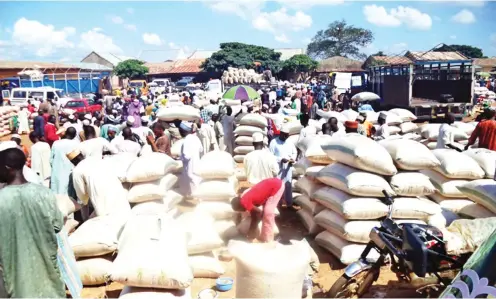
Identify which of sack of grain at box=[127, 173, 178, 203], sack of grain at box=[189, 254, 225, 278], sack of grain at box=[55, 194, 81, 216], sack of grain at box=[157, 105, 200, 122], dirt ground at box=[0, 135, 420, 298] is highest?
sack of grain at box=[157, 105, 200, 122]

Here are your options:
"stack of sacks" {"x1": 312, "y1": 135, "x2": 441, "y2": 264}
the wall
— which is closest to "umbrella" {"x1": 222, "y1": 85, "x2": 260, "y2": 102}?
the wall

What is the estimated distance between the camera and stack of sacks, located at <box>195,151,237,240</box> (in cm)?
531

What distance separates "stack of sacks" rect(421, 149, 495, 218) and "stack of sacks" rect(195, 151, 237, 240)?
8.18 feet

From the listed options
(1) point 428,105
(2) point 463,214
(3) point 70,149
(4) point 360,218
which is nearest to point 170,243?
(4) point 360,218

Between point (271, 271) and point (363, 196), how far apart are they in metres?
1.96

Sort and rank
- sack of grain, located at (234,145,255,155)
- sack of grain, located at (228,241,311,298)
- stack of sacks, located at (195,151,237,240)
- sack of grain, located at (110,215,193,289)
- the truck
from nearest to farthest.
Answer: sack of grain, located at (228,241,311,298) < sack of grain, located at (110,215,193,289) < stack of sacks, located at (195,151,237,240) < sack of grain, located at (234,145,255,155) < the truck

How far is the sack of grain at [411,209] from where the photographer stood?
466 cm

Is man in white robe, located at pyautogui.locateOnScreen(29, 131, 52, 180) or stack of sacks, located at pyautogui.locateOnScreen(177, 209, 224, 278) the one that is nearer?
stack of sacks, located at pyautogui.locateOnScreen(177, 209, 224, 278)

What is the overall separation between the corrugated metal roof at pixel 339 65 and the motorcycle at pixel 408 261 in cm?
3710

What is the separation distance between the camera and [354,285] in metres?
3.83

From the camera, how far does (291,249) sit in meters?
3.27

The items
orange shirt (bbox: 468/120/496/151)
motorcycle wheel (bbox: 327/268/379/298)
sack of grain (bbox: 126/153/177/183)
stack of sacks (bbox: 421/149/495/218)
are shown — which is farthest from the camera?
orange shirt (bbox: 468/120/496/151)

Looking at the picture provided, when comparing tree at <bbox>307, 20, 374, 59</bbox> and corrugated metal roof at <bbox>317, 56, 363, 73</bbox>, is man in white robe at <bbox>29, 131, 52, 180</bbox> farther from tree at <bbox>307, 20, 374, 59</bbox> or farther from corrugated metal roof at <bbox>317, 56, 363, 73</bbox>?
tree at <bbox>307, 20, 374, 59</bbox>

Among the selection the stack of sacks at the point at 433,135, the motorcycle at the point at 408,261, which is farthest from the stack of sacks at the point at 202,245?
the stack of sacks at the point at 433,135
